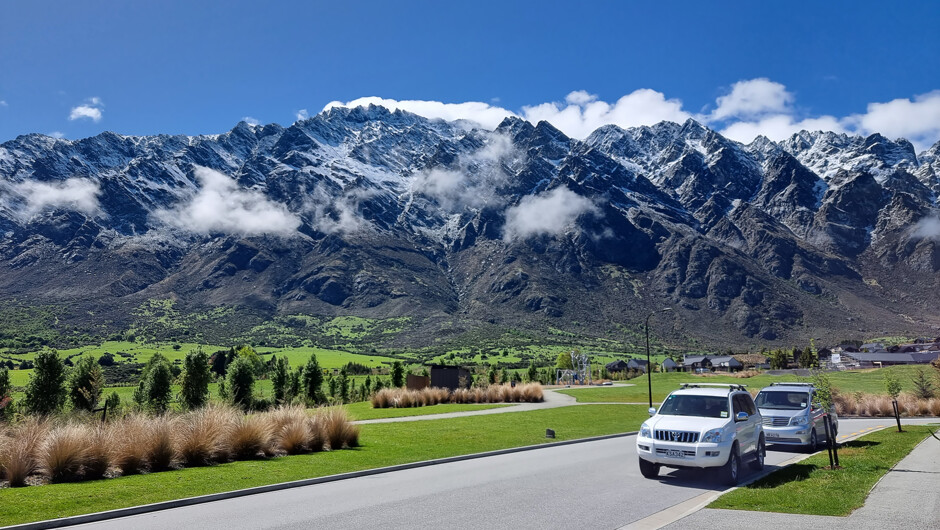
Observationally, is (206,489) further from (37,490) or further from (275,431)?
(275,431)

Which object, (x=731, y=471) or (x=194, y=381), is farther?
(x=194, y=381)

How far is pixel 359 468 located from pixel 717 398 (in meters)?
9.30

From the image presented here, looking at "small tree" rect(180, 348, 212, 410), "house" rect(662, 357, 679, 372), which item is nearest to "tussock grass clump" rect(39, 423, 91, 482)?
"small tree" rect(180, 348, 212, 410)

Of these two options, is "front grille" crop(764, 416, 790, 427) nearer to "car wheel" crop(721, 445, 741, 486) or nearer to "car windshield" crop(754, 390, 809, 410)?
"car windshield" crop(754, 390, 809, 410)

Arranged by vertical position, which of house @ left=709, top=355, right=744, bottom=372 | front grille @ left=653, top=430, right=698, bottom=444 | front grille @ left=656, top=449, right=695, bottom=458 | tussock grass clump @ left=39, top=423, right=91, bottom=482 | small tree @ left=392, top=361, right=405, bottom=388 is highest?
tussock grass clump @ left=39, top=423, right=91, bottom=482

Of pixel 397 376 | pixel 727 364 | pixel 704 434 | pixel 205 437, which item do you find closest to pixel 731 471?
pixel 704 434

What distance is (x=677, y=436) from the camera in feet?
45.8

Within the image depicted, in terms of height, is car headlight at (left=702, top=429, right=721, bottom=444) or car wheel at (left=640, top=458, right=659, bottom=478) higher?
car headlight at (left=702, top=429, right=721, bottom=444)

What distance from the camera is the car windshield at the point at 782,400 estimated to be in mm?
20312

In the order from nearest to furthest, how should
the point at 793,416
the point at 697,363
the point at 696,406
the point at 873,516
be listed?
the point at 873,516, the point at 696,406, the point at 793,416, the point at 697,363

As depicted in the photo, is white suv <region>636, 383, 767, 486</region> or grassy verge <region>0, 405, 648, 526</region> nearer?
grassy verge <region>0, 405, 648, 526</region>

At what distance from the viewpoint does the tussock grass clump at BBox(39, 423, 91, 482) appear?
506 inches

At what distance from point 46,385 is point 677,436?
49.9m

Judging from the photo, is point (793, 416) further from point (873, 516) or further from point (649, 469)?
point (873, 516)
